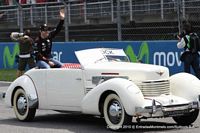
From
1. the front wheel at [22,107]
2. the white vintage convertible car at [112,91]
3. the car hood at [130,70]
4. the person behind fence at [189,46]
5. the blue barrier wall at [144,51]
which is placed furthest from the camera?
the blue barrier wall at [144,51]

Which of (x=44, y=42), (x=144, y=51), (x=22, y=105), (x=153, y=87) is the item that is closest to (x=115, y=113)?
(x=153, y=87)

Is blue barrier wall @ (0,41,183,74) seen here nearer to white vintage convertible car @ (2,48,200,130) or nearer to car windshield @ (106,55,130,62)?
car windshield @ (106,55,130,62)

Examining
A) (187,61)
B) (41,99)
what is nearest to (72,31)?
(187,61)

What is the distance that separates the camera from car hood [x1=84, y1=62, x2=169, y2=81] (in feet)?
31.3

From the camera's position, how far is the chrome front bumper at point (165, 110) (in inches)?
359

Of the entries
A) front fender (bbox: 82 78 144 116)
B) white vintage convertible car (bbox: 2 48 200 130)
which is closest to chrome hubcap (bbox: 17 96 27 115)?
white vintage convertible car (bbox: 2 48 200 130)

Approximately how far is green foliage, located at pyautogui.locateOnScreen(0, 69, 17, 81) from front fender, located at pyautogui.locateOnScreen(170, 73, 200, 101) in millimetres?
11632

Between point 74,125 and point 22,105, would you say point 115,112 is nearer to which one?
point 74,125

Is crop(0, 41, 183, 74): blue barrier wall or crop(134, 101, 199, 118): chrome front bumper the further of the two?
crop(0, 41, 183, 74): blue barrier wall

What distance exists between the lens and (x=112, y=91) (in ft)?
31.2

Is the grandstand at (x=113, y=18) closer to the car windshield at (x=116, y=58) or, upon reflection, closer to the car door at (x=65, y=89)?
the car windshield at (x=116, y=58)

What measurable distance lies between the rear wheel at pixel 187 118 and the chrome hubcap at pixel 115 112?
1285 millimetres

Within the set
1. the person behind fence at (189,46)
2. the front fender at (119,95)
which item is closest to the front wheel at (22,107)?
the front fender at (119,95)

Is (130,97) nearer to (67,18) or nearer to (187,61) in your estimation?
(187,61)
